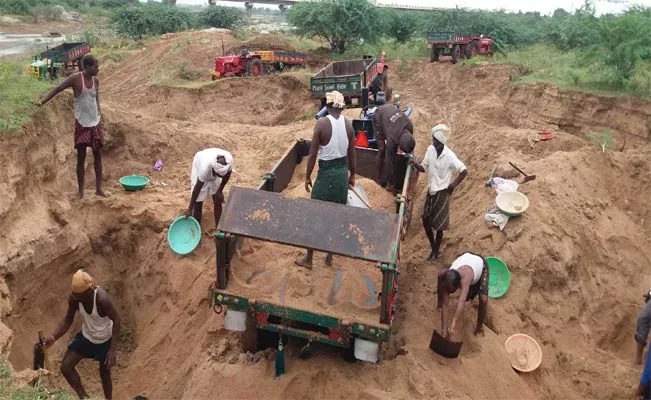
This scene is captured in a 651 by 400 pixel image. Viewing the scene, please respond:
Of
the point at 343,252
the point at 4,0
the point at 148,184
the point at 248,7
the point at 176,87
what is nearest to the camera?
the point at 343,252

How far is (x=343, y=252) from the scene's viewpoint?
431 centimetres

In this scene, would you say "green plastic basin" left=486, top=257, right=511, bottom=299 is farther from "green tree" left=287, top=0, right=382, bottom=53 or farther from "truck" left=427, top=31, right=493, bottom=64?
"green tree" left=287, top=0, right=382, bottom=53

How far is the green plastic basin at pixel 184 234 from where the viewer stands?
6.84m

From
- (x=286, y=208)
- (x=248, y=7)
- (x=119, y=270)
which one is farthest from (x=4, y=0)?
(x=286, y=208)

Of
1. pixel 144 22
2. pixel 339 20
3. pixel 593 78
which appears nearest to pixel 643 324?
pixel 593 78

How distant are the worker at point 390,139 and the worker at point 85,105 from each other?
376 cm

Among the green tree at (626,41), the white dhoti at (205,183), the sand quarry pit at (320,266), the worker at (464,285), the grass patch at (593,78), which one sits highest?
the green tree at (626,41)

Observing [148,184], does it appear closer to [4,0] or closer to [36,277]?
[36,277]

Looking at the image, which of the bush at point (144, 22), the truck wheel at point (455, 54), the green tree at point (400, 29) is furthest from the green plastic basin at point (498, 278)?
the bush at point (144, 22)

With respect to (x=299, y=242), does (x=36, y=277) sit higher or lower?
lower

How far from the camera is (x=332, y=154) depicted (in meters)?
5.41

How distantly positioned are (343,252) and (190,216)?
3.18 m

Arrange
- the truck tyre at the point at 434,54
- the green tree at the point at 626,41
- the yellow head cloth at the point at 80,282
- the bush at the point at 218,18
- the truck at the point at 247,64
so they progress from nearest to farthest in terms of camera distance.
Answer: the yellow head cloth at the point at 80,282 < the green tree at the point at 626,41 < the truck at the point at 247,64 < the truck tyre at the point at 434,54 < the bush at the point at 218,18

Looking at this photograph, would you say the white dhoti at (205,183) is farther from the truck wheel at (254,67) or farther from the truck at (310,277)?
the truck wheel at (254,67)
